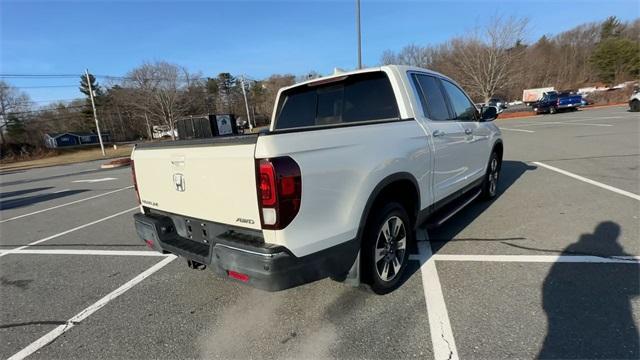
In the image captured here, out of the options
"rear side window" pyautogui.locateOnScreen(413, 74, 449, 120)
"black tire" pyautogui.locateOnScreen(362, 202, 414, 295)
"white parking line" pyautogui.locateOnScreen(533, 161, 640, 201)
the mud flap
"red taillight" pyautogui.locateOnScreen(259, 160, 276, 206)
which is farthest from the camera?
"white parking line" pyautogui.locateOnScreen(533, 161, 640, 201)

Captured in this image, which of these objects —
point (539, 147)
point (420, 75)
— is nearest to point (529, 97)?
point (539, 147)

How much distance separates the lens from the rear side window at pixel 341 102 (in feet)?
10.7

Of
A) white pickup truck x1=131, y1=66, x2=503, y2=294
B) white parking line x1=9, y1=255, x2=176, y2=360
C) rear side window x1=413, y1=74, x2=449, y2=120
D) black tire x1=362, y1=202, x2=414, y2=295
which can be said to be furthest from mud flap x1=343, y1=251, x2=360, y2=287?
white parking line x1=9, y1=255, x2=176, y2=360

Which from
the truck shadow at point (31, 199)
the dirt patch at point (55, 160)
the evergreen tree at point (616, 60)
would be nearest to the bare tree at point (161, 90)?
the dirt patch at point (55, 160)

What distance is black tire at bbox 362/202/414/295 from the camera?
262 cm

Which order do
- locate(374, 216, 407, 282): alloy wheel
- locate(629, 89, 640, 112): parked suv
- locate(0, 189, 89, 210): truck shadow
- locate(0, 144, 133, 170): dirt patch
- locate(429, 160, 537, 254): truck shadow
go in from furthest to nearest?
locate(0, 144, 133, 170): dirt patch < locate(629, 89, 640, 112): parked suv < locate(0, 189, 89, 210): truck shadow < locate(429, 160, 537, 254): truck shadow < locate(374, 216, 407, 282): alloy wheel

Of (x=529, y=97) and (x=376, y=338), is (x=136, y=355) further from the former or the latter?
(x=529, y=97)

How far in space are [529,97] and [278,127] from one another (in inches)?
2702

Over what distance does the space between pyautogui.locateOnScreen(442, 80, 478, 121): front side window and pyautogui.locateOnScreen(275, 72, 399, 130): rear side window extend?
1.27m

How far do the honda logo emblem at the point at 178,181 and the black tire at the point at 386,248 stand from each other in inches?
58.8

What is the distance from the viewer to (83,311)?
3.04 metres

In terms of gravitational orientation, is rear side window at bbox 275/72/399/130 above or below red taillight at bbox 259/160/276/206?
above

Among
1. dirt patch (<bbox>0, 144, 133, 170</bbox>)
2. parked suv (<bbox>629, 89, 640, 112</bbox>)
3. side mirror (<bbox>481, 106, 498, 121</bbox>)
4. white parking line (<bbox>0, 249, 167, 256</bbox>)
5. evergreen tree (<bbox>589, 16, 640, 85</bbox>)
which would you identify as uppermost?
evergreen tree (<bbox>589, 16, 640, 85</bbox>)

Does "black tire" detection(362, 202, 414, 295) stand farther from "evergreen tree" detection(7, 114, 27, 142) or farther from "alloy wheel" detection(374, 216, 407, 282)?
"evergreen tree" detection(7, 114, 27, 142)
